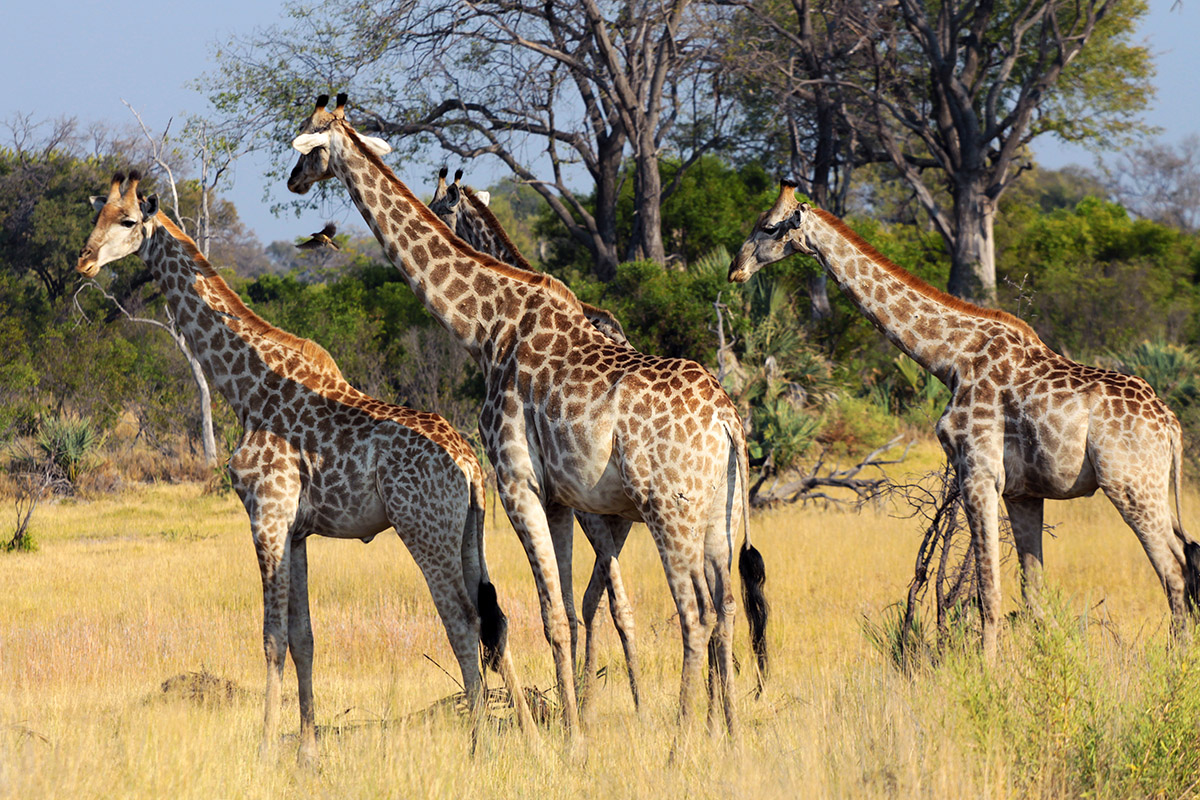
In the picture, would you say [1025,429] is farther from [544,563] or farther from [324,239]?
[324,239]

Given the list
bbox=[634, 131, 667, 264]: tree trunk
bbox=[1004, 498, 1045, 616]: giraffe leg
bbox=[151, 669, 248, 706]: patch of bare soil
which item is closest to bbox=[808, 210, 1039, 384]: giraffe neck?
bbox=[1004, 498, 1045, 616]: giraffe leg

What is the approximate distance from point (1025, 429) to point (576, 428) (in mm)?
2384

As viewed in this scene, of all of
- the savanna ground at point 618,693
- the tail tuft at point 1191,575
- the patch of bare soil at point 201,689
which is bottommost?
the patch of bare soil at point 201,689

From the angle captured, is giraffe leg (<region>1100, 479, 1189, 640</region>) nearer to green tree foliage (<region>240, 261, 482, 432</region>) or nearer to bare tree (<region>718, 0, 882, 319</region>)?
green tree foliage (<region>240, 261, 482, 432</region>)

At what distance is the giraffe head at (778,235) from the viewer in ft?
20.2

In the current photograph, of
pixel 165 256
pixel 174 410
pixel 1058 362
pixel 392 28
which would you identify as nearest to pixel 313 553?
pixel 165 256

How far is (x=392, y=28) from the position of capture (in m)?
21.7

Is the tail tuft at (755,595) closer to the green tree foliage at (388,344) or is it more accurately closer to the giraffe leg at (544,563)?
the giraffe leg at (544,563)

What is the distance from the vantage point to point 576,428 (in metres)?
4.99

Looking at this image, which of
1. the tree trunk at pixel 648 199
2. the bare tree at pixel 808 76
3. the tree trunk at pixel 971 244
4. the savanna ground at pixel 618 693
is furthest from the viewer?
the tree trunk at pixel 971 244

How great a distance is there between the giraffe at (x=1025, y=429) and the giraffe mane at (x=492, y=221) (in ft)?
5.63

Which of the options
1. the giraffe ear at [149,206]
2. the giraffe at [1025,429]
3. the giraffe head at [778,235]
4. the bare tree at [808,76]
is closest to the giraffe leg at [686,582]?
the giraffe at [1025,429]

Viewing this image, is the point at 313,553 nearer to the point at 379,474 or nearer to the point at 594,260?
the point at 379,474

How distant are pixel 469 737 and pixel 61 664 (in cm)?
409
